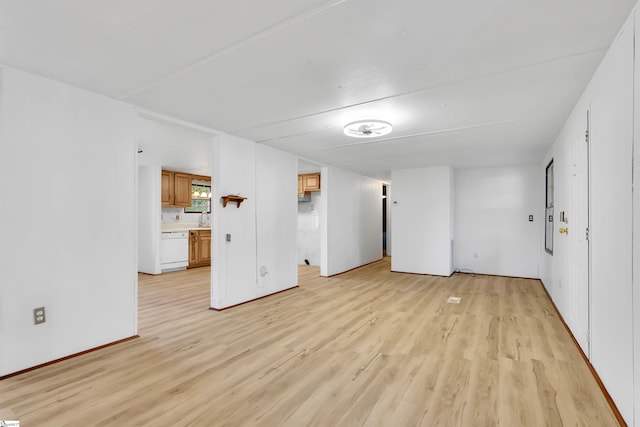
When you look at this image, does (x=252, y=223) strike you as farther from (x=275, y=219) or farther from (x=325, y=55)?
(x=325, y=55)

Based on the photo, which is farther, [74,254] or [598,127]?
[74,254]

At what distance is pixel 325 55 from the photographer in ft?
6.94

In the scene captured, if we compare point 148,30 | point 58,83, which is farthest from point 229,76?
point 58,83

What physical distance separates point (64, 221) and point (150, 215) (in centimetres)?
429

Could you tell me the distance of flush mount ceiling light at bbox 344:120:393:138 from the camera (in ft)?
11.1

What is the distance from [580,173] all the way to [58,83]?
4.60m

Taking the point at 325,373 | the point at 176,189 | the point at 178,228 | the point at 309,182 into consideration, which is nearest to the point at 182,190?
the point at 176,189

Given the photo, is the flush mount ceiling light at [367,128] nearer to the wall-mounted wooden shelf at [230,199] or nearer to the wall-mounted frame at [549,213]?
the wall-mounted wooden shelf at [230,199]

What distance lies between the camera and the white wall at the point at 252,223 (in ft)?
13.2

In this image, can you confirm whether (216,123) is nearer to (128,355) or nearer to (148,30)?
(148,30)

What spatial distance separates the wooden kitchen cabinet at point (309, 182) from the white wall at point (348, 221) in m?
0.72

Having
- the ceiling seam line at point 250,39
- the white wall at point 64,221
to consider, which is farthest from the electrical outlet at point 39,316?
the ceiling seam line at point 250,39

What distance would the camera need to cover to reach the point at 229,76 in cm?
245

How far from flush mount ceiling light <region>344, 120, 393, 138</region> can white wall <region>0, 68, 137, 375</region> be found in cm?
226
